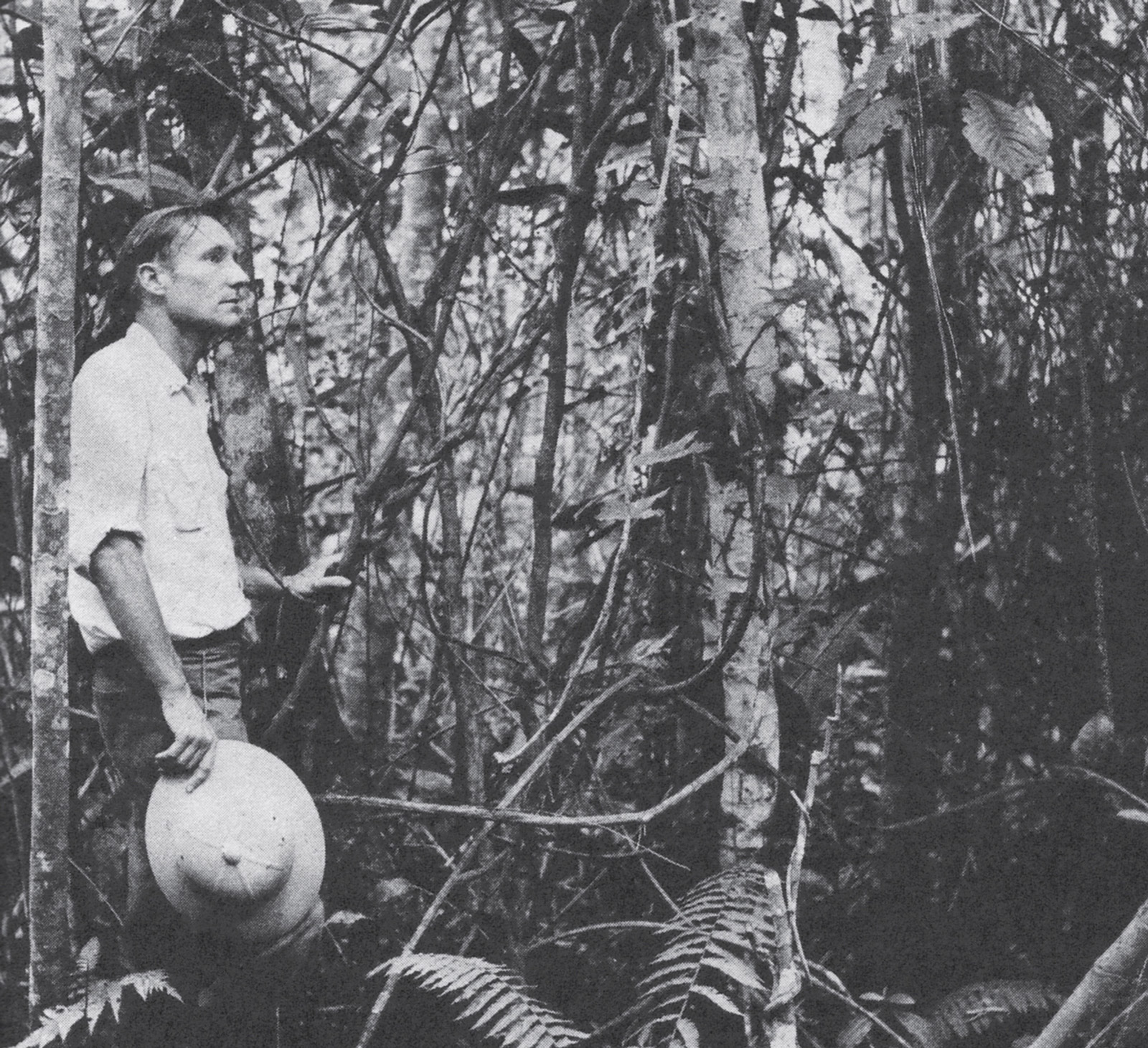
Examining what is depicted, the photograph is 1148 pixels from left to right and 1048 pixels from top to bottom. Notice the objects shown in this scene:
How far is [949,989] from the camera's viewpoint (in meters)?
3.26

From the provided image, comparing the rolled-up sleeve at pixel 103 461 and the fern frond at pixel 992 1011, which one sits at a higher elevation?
the rolled-up sleeve at pixel 103 461

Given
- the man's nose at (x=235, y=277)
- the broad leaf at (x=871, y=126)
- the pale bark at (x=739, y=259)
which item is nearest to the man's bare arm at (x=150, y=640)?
the man's nose at (x=235, y=277)

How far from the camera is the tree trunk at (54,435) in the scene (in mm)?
2498

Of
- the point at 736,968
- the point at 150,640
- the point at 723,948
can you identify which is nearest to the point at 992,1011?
the point at 723,948

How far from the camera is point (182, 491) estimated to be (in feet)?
8.78

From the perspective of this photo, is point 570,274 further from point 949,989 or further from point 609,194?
point 949,989

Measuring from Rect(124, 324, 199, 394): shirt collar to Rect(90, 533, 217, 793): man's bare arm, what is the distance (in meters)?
0.39

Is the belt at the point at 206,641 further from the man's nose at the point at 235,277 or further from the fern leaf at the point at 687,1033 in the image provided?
the fern leaf at the point at 687,1033

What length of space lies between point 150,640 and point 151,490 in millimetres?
366

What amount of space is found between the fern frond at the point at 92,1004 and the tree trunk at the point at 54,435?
0.24m

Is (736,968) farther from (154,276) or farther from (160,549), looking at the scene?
(154,276)

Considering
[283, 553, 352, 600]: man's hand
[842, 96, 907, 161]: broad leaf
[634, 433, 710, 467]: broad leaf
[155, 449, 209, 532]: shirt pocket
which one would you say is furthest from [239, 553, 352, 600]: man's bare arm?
[842, 96, 907, 161]: broad leaf

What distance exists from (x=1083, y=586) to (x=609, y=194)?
178 centimetres

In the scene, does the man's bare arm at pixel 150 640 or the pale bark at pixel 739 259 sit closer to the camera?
the man's bare arm at pixel 150 640
